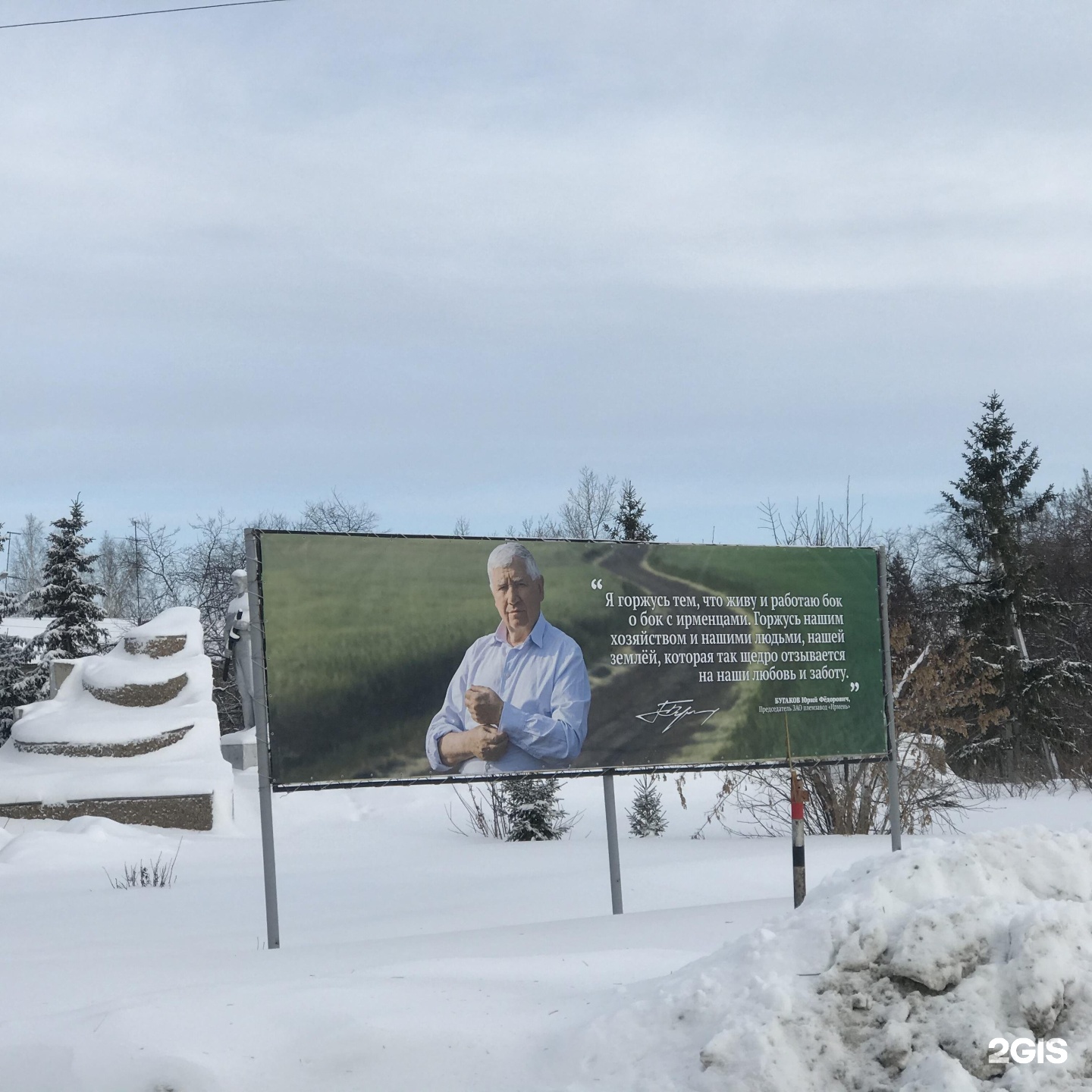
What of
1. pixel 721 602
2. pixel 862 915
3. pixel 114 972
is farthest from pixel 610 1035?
pixel 721 602

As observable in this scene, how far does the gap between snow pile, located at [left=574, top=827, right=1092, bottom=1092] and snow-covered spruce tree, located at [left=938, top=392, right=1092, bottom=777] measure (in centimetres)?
2702

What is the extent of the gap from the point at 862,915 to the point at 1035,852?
116 cm

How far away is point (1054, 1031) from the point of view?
407cm

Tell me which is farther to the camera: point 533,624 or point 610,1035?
point 533,624

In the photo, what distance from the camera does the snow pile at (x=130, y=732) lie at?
16.4 meters

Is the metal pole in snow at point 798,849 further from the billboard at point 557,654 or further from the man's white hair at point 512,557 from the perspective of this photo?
the man's white hair at point 512,557

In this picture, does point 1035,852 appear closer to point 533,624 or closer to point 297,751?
point 533,624

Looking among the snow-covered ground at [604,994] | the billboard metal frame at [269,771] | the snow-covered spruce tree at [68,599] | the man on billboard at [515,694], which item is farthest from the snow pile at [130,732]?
the snow-covered spruce tree at [68,599]

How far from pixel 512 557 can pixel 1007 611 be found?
2923cm

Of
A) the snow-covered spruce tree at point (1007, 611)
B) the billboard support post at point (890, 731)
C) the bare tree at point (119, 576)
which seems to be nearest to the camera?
the billboard support post at point (890, 731)

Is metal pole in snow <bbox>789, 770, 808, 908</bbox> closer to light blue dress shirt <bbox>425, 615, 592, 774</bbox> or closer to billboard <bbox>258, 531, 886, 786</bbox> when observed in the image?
billboard <bbox>258, 531, 886, 786</bbox>

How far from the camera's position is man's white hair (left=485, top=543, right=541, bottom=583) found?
8.41 metres

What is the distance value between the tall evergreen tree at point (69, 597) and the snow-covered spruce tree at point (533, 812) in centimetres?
2695

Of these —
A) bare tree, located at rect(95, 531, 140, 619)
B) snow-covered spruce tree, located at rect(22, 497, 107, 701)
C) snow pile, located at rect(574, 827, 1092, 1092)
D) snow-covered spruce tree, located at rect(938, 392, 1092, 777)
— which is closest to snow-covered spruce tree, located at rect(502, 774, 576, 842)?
snow pile, located at rect(574, 827, 1092, 1092)
